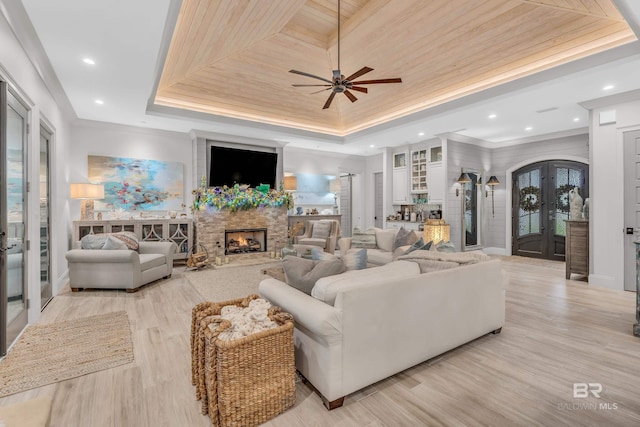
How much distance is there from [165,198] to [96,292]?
8.43ft

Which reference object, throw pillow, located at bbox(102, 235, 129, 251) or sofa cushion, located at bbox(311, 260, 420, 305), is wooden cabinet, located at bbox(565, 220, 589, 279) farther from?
throw pillow, located at bbox(102, 235, 129, 251)

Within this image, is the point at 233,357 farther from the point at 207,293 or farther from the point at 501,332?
the point at 207,293

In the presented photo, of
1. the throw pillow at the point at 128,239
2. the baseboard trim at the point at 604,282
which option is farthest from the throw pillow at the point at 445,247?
the throw pillow at the point at 128,239

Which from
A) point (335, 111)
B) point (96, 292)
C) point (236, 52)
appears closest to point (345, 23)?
point (236, 52)

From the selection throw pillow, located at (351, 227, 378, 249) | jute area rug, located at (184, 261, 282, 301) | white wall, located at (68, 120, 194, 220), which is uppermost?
A: white wall, located at (68, 120, 194, 220)

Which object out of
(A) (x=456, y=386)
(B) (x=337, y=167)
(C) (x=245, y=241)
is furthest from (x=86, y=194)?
(B) (x=337, y=167)

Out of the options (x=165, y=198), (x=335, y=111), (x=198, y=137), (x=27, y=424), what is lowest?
(x=27, y=424)

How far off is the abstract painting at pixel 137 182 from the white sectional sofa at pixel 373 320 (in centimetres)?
492

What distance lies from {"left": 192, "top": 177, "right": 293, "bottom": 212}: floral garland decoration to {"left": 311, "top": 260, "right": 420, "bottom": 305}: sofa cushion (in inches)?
193

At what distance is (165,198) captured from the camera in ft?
21.0

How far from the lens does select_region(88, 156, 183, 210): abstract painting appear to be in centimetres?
586

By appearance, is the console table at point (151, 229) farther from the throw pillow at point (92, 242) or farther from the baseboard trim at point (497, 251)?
the baseboard trim at point (497, 251)

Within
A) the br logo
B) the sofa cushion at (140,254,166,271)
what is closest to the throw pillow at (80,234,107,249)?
the sofa cushion at (140,254,166,271)

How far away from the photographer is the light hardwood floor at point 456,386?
69.7 inches
